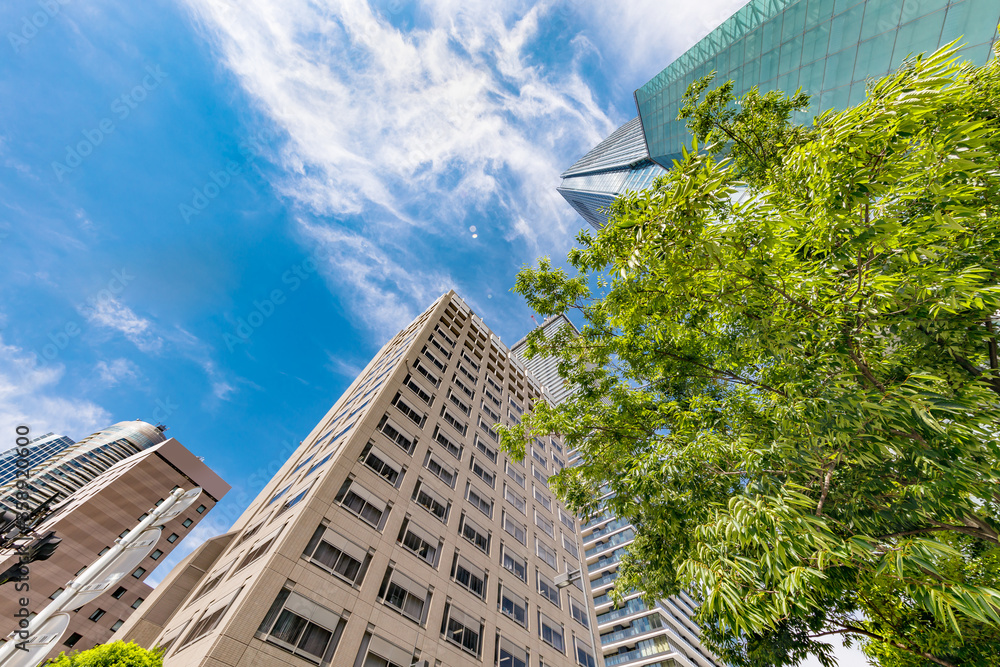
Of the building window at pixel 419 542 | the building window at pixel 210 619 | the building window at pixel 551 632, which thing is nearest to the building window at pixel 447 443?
the building window at pixel 419 542

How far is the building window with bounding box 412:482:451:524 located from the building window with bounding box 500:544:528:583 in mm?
4612

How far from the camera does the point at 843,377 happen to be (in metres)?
4.51

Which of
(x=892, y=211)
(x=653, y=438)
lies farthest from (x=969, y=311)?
(x=653, y=438)

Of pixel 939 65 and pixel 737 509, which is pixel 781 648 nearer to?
pixel 737 509

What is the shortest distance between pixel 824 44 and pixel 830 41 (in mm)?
468

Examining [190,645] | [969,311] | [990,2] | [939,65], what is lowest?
[190,645]

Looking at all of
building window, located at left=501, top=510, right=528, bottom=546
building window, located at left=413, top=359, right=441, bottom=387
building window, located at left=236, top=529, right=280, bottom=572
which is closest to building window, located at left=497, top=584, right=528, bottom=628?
building window, located at left=501, top=510, right=528, bottom=546

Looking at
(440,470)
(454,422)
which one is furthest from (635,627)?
(440,470)

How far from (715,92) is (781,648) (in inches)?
452

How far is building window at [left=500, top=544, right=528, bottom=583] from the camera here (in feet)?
69.9

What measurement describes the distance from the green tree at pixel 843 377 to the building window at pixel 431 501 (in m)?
14.7

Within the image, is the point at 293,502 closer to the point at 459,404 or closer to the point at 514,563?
the point at 514,563

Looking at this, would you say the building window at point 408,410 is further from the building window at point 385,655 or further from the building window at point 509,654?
the building window at point 509,654

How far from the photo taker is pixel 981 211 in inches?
181
